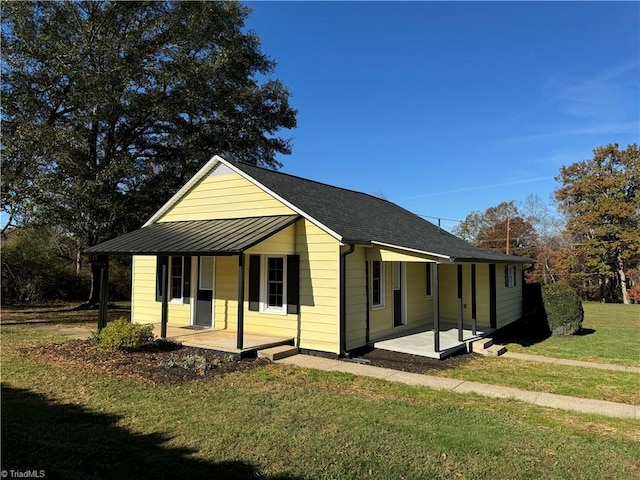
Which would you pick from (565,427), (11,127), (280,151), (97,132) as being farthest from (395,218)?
(11,127)

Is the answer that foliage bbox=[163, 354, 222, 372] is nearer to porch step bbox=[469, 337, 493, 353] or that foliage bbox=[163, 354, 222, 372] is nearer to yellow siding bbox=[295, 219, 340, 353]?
yellow siding bbox=[295, 219, 340, 353]

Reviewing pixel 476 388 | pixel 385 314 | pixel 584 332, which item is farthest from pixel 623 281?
pixel 476 388

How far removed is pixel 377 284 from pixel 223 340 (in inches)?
167

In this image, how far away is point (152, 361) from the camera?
8.48m

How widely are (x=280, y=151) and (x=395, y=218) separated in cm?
886

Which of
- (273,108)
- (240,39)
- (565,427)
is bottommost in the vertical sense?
(565,427)

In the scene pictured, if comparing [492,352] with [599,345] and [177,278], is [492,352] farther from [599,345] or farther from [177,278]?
[177,278]

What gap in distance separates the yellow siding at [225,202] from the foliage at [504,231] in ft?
103

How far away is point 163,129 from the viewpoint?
18766 millimetres

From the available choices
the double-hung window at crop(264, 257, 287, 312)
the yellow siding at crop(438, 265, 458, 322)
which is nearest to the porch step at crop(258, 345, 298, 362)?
the double-hung window at crop(264, 257, 287, 312)

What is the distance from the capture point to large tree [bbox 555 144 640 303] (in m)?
29.9

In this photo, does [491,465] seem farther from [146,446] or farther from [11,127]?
[11,127]

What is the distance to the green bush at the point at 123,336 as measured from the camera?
366 inches

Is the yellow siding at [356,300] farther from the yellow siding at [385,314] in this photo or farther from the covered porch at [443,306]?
the yellow siding at [385,314]
